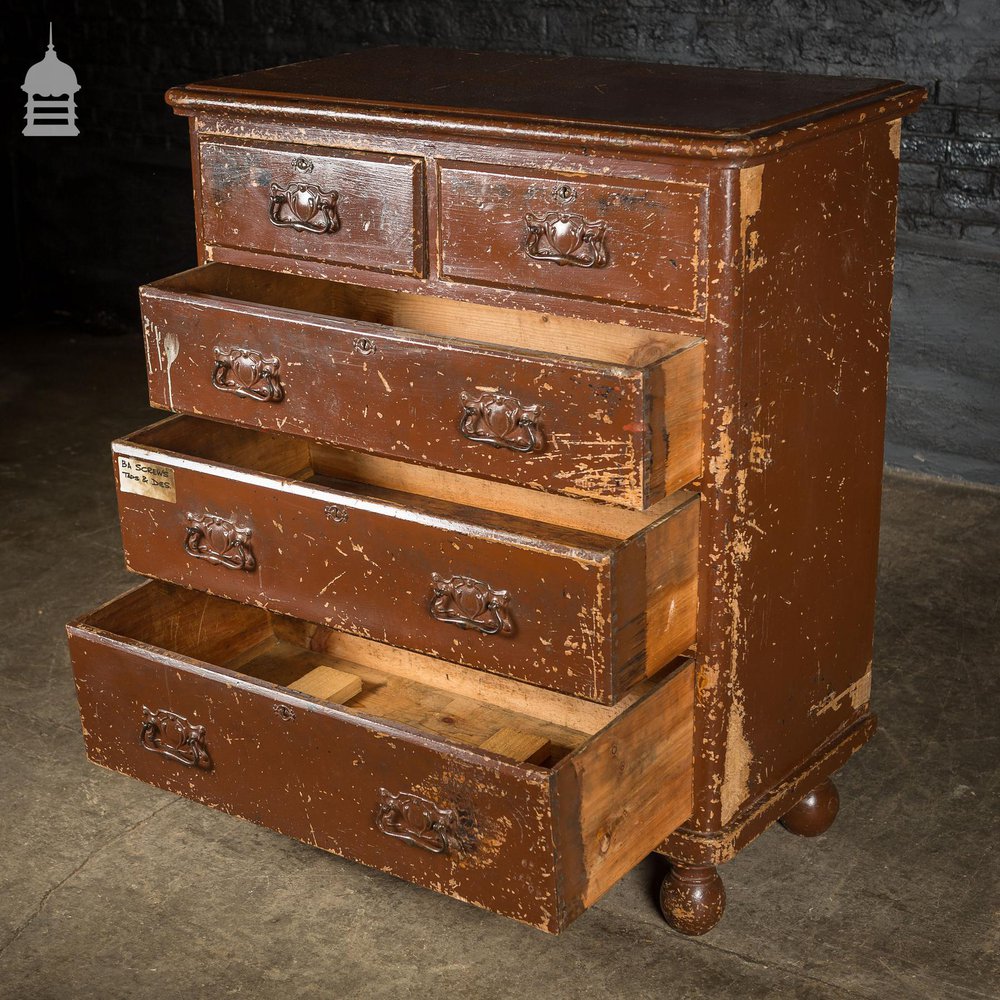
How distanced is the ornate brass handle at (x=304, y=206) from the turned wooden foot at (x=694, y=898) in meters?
1.04

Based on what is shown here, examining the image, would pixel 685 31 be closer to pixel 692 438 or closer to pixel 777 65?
pixel 777 65

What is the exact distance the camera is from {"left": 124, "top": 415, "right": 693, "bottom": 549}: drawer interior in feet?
7.27

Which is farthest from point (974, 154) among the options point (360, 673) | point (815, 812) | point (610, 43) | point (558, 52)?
point (360, 673)

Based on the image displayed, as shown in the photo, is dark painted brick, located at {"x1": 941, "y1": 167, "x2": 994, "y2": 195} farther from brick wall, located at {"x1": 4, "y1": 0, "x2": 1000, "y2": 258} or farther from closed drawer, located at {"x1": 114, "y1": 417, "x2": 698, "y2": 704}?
closed drawer, located at {"x1": 114, "y1": 417, "x2": 698, "y2": 704}

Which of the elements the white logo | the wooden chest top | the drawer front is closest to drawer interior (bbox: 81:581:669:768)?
the drawer front

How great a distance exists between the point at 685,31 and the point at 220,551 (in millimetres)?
2384

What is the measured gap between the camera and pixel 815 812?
242cm

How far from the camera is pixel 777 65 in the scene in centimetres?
Result: 391

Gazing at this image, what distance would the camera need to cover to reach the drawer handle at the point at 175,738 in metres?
2.21

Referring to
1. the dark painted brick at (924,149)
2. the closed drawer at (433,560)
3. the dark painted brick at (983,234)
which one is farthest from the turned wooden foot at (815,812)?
the dark painted brick at (924,149)

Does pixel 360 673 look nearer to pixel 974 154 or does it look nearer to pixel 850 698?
pixel 850 698

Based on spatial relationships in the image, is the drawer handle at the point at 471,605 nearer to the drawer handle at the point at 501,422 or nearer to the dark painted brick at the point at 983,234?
the drawer handle at the point at 501,422

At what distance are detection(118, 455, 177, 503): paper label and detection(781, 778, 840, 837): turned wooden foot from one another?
107 centimetres

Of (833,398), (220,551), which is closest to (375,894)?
(220,551)
